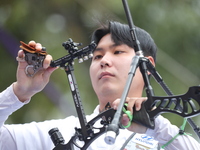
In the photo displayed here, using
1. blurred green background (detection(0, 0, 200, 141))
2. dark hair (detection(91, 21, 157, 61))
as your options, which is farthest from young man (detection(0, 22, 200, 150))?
blurred green background (detection(0, 0, 200, 141))

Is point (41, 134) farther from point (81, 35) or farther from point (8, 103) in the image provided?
point (81, 35)

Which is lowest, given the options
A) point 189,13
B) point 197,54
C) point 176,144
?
point 176,144

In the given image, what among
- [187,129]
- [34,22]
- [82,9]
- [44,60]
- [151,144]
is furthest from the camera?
[82,9]

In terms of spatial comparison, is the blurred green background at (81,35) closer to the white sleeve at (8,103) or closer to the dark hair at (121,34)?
the dark hair at (121,34)

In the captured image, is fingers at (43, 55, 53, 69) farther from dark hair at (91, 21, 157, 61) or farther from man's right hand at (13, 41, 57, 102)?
dark hair at (91, 21, 157, 61)

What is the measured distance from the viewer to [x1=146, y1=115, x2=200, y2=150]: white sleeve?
185 cm

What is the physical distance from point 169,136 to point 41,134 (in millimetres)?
696

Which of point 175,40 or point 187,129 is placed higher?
point 175,40

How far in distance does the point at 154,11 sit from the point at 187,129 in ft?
5.12

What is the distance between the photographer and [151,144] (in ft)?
7.14

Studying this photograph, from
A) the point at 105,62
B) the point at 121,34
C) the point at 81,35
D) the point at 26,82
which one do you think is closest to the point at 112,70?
the point at 105,62

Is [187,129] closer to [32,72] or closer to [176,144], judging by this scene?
[176,144]

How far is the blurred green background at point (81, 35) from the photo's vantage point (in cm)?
425

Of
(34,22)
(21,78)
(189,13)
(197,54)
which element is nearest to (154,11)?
(189,13)
